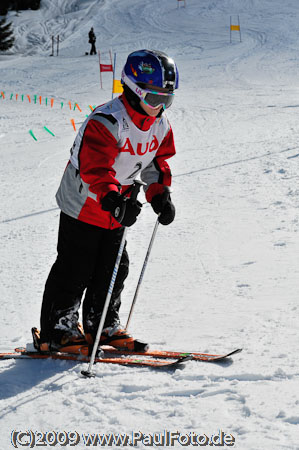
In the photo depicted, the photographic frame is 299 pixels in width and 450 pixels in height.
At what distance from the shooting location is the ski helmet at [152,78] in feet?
8.82

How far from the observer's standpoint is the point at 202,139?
10695 millimetres

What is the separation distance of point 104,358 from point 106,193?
3.29 feet

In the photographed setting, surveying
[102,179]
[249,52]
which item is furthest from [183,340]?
[249,52]

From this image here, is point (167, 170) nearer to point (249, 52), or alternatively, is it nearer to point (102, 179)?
point (102, 179)

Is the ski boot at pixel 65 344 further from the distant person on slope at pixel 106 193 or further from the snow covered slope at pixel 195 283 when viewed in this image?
the snow covered slope at pixel 195 283

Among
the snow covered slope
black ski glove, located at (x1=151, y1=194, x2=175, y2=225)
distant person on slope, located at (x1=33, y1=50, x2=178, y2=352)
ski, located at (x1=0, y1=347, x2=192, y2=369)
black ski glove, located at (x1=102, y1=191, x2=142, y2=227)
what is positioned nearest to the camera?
the snow covered slope

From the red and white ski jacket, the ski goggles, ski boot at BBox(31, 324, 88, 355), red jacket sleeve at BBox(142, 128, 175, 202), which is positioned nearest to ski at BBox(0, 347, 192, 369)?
ski boot at BBox(31, 324, 88, 355)

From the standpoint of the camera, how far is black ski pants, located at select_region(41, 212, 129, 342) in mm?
2922

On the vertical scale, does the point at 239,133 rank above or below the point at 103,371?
below

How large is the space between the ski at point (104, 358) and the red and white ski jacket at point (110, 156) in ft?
2.44

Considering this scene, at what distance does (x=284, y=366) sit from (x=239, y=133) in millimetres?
8817

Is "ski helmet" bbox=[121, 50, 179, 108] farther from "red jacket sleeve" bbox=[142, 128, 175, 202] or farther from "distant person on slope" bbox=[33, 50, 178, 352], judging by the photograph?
"red jacket sleeve" bbox=[142, 128, 175, 202]

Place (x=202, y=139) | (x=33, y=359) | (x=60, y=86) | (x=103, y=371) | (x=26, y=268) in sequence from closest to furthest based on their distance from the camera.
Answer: (x=103, y=371) → (x=33, y=359) → (x=26, y=268) → (x=202, y=139) → (x=60, y=86)

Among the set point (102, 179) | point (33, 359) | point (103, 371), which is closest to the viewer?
point (102, 179)
